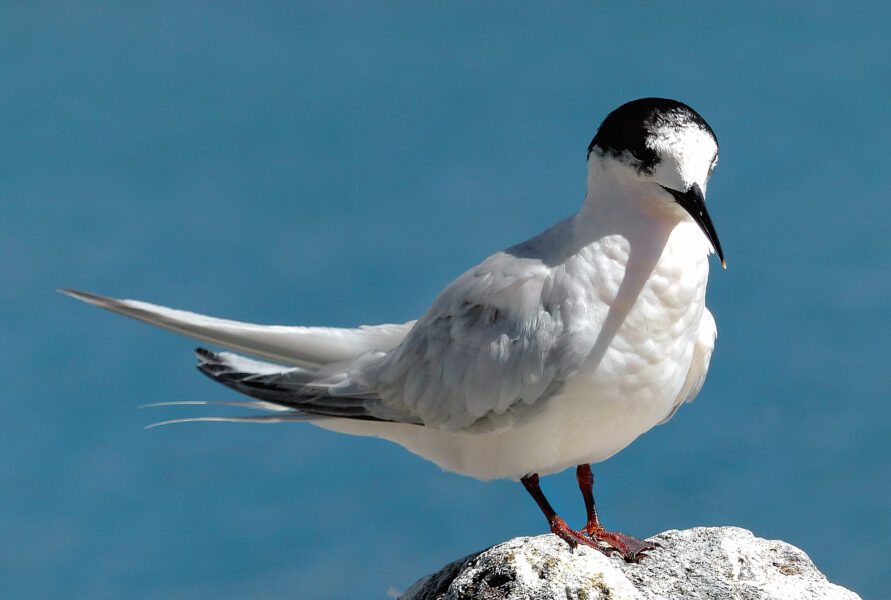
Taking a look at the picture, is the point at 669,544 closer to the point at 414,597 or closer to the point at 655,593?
the point at 655,593

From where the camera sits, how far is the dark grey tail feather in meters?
6.32

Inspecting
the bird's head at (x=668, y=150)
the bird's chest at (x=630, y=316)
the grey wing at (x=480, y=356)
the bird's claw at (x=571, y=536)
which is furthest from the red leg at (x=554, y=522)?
the bird's head at (x=668, y=150)

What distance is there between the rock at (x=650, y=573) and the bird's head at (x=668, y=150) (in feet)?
4.47

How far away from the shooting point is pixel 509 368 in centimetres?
578

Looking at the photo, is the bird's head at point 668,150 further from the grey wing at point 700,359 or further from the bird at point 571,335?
the grey wing at point 700,359

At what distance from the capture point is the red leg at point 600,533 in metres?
5.71

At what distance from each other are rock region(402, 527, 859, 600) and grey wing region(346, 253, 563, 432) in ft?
2.18

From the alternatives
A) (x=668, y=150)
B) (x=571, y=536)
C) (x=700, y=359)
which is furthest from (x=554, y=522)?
(x=668, y=150)

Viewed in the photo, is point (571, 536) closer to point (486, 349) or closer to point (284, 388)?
point (486, 349)

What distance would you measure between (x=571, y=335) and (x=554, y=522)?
2.79ft

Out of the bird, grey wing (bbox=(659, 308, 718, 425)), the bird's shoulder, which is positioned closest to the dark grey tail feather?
the bird

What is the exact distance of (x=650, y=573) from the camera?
5.55 meters

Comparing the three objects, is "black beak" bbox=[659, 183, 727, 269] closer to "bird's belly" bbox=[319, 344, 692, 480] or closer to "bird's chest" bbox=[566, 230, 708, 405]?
"bird's chest" bbox=[566, 230, 708, 405]

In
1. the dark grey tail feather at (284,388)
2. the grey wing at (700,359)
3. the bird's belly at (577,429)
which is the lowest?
the bird's belly at (577,429)
